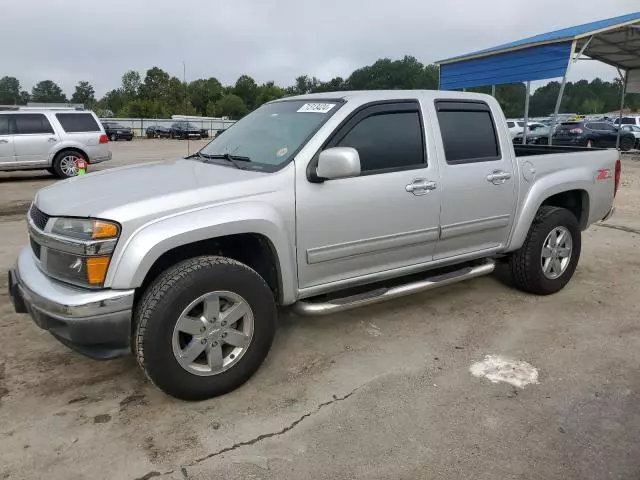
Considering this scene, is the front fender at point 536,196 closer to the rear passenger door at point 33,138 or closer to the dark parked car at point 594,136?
the rear passenger door at point 33,138

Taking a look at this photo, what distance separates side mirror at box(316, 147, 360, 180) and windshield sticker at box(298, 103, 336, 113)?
1.82 feet

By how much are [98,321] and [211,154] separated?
1744 millimetres

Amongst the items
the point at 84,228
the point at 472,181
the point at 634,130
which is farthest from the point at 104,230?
the point at 634,130

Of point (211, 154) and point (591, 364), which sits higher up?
point (211, 154)

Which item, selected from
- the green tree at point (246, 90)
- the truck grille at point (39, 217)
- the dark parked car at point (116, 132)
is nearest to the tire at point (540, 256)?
the truck grille at point (39, 217)

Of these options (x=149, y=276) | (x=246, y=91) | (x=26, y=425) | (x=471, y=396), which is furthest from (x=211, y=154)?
(x=246, y=91)

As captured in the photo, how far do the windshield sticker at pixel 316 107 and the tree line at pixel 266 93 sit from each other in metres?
57.8

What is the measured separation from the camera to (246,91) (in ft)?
322

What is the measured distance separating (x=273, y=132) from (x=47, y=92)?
427 feet

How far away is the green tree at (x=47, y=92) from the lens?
111688mm

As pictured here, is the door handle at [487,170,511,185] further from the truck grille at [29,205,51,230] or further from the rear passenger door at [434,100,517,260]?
the truck grille at [29,205,51,230]

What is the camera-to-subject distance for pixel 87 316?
104 inches

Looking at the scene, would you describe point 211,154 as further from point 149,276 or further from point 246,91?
point 246,91

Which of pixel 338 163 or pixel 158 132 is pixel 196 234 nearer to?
pixel 338 163
